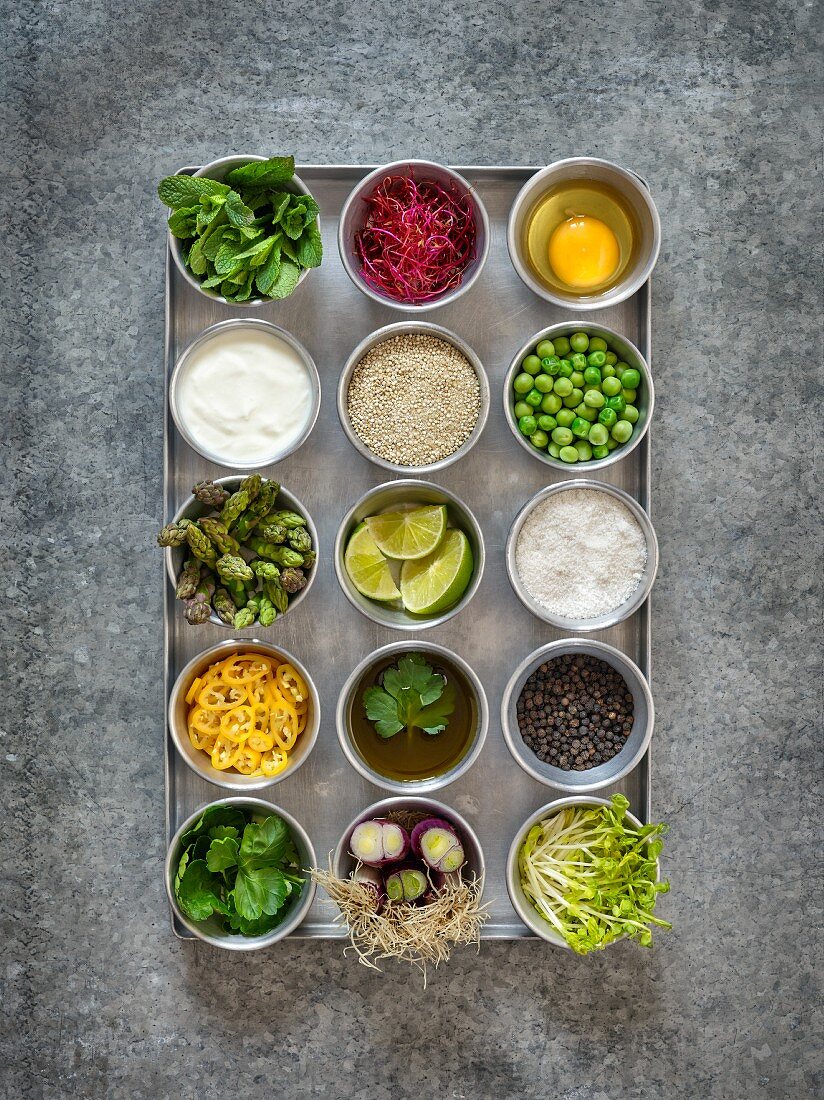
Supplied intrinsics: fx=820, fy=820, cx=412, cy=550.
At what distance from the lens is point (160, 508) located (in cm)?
237

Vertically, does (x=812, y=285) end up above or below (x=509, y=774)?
above

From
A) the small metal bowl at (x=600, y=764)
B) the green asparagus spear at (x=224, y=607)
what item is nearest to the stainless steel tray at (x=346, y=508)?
the small metal bowl at (x=600, y=764)

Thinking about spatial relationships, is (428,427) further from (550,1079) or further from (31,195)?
(550,1079)

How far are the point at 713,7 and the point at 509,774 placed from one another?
7.52ft

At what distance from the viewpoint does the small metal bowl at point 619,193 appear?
85.7 inches

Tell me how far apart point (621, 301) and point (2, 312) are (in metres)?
1.77

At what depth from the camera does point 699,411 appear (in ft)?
7.86

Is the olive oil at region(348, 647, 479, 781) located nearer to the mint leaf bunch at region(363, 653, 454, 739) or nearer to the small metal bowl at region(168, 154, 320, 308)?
the mint leaf bunch at region(363, 653, 454, 739)

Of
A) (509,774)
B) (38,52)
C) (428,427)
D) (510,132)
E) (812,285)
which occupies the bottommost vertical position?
(509,774)

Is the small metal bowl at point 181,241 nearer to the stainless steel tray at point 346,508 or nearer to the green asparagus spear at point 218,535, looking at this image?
the stainless steel tray at point 346,508

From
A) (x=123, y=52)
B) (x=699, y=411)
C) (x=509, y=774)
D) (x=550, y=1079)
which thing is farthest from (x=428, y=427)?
(x=550, y=1079)

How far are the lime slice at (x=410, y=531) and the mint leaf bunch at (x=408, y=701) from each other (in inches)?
11.7

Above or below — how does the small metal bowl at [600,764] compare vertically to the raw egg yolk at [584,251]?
below

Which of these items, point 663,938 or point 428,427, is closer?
point 428,427
